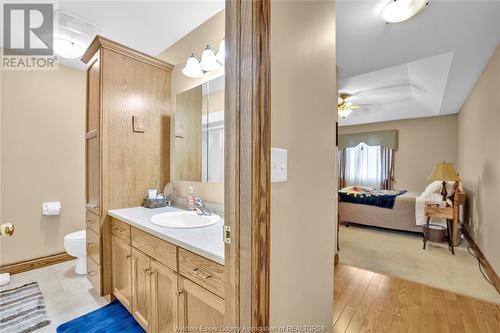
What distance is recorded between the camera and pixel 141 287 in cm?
150

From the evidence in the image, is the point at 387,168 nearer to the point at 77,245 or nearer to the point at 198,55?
the point at 198,55

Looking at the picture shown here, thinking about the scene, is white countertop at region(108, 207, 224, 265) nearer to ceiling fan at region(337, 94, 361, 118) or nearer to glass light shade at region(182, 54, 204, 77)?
glass light shade at region(182, 54, 204, 77)

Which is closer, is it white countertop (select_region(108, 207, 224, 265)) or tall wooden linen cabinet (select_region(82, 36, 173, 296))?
white countertop (select_region(108, 207, 224, 265))

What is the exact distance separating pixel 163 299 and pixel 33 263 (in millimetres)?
2224

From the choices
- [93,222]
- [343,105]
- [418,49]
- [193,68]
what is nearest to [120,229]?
[93,222]

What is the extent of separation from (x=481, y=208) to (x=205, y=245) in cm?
364

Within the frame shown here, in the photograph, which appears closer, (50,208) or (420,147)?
(50,208)

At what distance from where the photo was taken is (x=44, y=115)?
2572 mm

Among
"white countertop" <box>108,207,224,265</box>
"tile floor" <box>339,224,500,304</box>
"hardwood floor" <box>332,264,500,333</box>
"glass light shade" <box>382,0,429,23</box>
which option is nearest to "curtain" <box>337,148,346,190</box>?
"tile floor" <box>339,224,500,304</box>

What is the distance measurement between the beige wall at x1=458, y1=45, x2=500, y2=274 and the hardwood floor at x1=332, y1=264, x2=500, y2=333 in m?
0.71

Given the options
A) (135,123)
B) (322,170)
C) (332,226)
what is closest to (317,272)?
(332,226)

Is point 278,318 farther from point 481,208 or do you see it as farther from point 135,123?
point 481,208

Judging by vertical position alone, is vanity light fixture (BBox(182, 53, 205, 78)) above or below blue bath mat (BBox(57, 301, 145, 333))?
above

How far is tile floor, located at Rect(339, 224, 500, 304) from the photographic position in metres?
2.18
